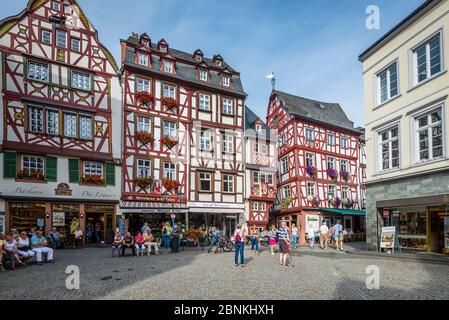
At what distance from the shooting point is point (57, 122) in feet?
72.1

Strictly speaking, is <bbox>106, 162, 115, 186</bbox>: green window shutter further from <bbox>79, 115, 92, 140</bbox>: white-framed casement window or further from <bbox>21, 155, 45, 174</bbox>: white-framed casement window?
<bbox>21, 155, 45, 174</bbox>: white-framed casement window

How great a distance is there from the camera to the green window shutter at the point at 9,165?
20.0 meters

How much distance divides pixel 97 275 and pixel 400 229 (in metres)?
14.1

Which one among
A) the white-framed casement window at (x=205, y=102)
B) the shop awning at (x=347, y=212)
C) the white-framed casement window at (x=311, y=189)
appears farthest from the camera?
the white-framed casement window at (x=311, y=189)

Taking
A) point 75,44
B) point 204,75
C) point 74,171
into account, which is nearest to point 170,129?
point 204,75

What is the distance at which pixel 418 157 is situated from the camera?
15789 millimetres

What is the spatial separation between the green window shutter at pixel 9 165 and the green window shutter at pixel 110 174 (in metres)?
5.22

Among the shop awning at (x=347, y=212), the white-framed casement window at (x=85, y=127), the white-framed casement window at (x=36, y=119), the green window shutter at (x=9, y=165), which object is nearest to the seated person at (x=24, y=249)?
the green window shutter at (x=9, y=165)

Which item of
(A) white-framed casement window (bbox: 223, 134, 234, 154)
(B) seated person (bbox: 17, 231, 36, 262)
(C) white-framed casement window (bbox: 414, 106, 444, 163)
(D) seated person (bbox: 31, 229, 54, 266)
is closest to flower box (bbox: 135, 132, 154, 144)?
(A) white-framed casement window (bbox: 223, 134, 234, 154)

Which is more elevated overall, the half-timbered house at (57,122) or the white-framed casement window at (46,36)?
the white-framed casement window at (46,36)

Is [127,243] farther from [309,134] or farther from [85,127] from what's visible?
[309,134]

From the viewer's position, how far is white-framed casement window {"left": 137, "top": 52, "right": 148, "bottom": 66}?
25.9m

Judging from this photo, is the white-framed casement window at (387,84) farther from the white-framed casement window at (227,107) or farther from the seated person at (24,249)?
the seated person at (24,249)
